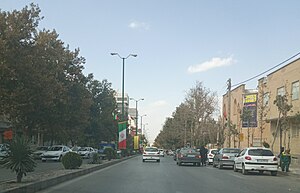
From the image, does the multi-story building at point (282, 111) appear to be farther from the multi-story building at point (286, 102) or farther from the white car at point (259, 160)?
the white car at point (259, 160)

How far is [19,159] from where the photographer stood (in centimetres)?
1470

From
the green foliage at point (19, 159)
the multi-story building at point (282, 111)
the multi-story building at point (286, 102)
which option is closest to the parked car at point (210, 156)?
the multi-story building at point (282, 111)

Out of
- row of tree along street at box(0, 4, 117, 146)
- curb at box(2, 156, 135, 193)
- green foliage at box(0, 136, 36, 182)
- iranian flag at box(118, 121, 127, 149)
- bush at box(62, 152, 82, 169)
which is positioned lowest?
curb at box(2, 156, 135, 193)

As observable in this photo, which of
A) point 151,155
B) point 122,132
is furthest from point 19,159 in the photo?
point 122,132

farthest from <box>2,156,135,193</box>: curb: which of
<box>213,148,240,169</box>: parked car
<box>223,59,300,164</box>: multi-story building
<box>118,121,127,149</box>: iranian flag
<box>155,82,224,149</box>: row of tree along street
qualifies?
<box>155,82,224,149</box>: row of tree along street

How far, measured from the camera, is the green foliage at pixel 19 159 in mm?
14602

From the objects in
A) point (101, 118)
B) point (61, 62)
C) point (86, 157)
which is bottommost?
point (86, 157)

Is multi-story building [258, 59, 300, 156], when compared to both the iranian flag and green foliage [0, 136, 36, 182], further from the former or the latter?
green foliage [0, 136, 36, 182]

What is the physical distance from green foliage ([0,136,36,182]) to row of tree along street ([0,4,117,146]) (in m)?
12.5

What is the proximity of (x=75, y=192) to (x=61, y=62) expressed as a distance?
2611 centimetres

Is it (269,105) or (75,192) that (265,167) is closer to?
(75,192)

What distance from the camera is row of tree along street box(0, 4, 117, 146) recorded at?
94.5 feet

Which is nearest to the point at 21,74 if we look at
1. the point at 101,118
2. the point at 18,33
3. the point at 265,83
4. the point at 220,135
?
the point at 18,33

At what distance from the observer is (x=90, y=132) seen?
6462cm
